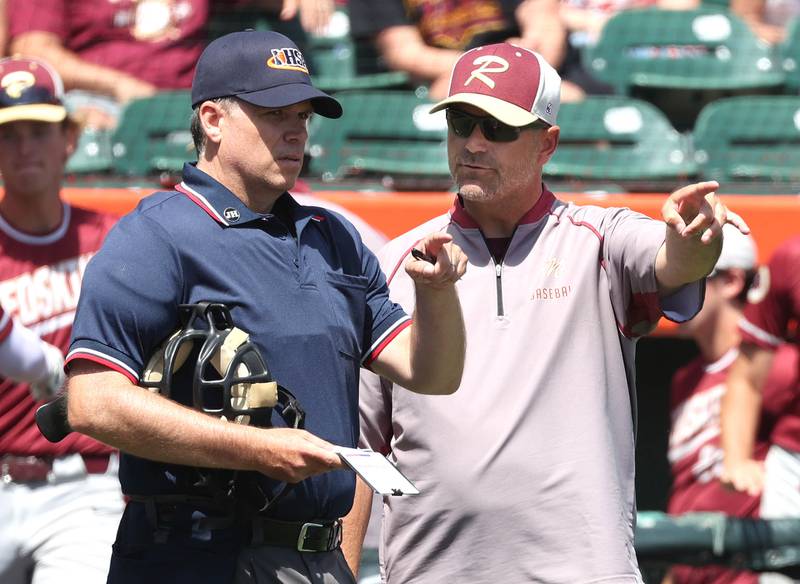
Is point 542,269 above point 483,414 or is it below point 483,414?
above

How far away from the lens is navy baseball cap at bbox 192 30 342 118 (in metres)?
2.69

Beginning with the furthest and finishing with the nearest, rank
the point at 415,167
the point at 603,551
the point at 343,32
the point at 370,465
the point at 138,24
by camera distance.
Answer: the point at 343,32, the point at 138,24, the point at 415,167, the point at 603,551, the point at 370,465

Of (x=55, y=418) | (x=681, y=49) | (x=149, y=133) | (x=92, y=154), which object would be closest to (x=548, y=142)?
(x=55, y=418)

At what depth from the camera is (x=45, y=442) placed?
423 cm

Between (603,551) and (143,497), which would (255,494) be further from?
(603,551)

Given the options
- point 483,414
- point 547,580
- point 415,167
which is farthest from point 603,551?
point 415,167

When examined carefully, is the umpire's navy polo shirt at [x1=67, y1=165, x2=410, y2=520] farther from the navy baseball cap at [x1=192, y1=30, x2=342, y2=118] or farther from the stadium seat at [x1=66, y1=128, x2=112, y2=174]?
the stadium seat at [x1=66, y1=128, x2=112, y2=174]

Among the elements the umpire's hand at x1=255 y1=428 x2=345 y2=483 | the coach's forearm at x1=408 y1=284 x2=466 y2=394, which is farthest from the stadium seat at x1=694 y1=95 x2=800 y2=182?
the umpire's hand at x1=255 y1=428 x2=345 y2=483

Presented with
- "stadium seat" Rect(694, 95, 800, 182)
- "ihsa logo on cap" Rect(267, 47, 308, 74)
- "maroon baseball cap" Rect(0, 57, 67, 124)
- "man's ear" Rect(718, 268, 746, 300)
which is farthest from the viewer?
"stadium seat" Rect(694, 95, 800, 182)

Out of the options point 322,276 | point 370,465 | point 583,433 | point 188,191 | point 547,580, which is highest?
point 188,191

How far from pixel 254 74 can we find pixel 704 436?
317 centimetres

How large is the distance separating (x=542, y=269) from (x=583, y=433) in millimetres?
384

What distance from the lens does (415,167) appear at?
6.47 metres

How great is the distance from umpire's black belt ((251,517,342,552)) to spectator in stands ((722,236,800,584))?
2378mm
